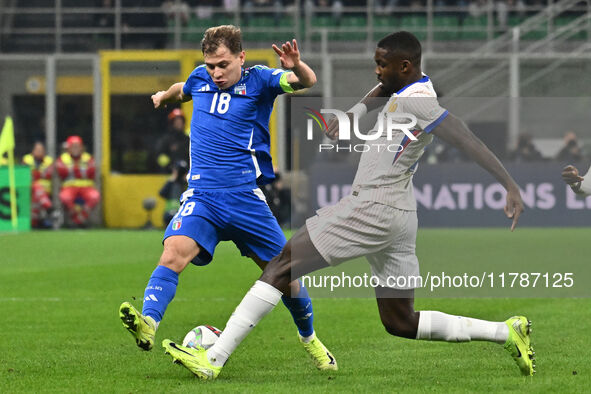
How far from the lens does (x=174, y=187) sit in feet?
69.6

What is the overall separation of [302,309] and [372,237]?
1.14 metres

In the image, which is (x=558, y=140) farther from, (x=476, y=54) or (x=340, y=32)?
(x=340, y=32)

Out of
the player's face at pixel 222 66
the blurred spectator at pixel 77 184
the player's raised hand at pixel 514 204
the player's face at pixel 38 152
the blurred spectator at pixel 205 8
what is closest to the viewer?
the player's raised hand at pixel 514 204

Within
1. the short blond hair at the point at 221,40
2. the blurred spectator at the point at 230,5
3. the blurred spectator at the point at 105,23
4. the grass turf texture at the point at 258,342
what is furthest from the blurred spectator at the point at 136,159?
the short blond hair at the point at 221,40

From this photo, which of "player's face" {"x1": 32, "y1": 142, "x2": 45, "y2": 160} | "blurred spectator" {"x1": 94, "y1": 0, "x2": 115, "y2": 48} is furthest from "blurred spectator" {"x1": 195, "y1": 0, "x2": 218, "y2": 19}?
"player's face" {"x1": 32, "y1": 142, "x2": 45, "y2": 160}

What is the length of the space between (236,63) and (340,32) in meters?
20.6

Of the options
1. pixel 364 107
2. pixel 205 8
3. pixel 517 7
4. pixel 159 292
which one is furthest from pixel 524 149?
pixel 159 292

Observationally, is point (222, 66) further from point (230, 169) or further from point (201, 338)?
point (201, 338)

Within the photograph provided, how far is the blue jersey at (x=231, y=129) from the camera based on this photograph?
661 cm

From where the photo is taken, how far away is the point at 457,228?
10.2 m

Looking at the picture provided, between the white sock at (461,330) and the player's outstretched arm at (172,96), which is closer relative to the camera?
the white sock at (461,330)

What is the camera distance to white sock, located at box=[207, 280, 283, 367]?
5.86 m

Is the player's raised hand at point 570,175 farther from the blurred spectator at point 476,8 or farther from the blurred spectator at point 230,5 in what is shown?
the blurred spectator at point 476,8

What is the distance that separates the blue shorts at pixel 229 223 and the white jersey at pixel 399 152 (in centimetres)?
91
